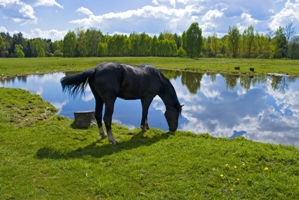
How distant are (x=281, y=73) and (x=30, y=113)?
33.8 meters

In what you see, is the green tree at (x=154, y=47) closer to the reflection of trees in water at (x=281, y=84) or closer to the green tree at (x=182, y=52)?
the green tree at (x=182, y=52)

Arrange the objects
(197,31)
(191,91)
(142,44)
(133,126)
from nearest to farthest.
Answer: (133,126) < (191,91) < (197,31) < (142,44)

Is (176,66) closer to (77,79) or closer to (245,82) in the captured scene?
(245,82)

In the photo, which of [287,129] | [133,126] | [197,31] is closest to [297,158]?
[287,129]

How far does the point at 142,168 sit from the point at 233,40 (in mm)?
86151

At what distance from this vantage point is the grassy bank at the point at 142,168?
4.93 m

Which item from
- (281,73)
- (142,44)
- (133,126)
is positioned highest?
(142,44)

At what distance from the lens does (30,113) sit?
1229cm

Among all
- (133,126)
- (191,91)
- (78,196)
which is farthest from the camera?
(191,91)

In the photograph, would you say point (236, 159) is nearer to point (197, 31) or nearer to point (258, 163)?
point (258, 163)

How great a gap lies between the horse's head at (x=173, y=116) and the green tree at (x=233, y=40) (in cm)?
8073

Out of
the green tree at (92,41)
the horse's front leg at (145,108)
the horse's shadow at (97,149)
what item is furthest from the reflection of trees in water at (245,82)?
the green tree at (92,41)

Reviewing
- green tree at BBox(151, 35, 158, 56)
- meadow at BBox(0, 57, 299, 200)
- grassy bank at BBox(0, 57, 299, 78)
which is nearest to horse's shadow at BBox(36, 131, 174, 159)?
meadow at BBox(0, 57, 299, 200)

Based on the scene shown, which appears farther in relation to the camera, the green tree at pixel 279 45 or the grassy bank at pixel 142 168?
the green tree at pixel 279 45
